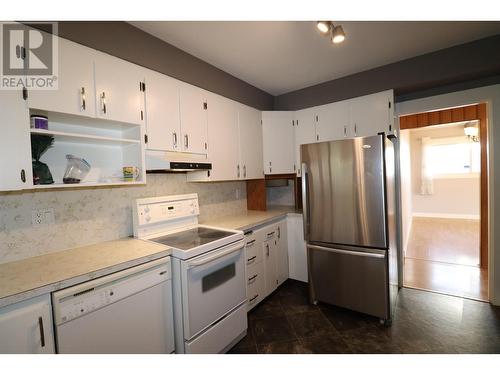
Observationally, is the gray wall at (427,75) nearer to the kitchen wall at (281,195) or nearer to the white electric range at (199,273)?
the kitchen wall at (281,195)

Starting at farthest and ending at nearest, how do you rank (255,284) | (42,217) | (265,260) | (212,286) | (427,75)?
(265,260) < (255,284) < (427,75) < (212,286) < (42,217)

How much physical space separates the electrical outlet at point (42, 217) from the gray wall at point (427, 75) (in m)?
2.90

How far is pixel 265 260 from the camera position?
8.52 feet

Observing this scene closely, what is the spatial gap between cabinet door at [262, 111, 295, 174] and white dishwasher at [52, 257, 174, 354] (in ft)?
6.40

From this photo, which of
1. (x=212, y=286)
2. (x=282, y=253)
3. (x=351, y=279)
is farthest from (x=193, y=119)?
(x=351, y=279)

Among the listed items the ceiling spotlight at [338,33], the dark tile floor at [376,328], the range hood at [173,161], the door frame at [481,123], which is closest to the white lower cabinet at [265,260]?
the dark tile floor at [376,328]

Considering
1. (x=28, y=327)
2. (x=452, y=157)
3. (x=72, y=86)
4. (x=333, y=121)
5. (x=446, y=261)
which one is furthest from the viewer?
(x=452, y=157)

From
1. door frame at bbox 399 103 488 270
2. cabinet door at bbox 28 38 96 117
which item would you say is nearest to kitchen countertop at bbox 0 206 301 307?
cabinet door at bbox 28 38 96 117

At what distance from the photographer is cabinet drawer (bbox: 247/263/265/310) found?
236 cm

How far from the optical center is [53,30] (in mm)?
1364

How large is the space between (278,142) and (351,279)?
1.82 metres

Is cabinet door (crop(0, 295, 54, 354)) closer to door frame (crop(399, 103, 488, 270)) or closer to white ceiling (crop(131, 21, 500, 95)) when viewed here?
white ceiling (crop(131, 21, 500, 95))

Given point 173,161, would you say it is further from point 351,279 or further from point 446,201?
point 446,201
